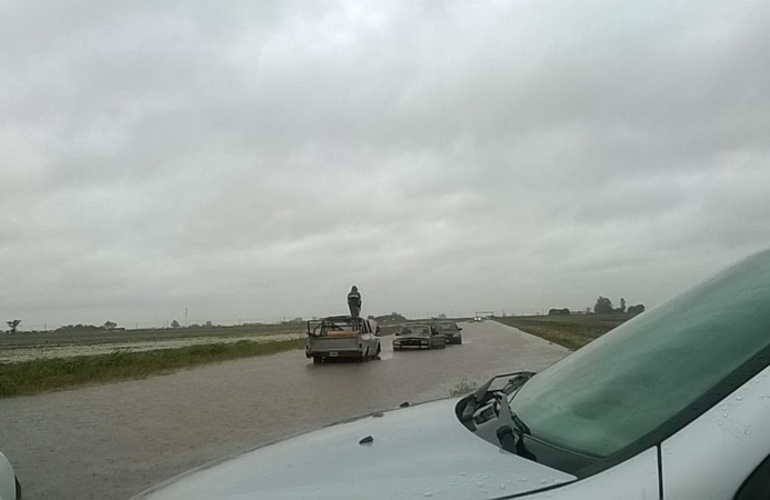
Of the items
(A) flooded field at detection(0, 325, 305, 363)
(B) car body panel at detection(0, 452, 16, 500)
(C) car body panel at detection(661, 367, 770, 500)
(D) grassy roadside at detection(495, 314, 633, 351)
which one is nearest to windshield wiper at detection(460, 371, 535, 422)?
(D) grassy roadside at detection(495, 314, 633, 351)

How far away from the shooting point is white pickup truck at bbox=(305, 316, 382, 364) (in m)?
27.9

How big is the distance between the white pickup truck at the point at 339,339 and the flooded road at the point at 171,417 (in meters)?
3.70

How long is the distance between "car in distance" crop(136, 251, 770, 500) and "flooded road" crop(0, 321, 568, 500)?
2.84 m

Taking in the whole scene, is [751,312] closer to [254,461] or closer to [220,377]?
[254,461]

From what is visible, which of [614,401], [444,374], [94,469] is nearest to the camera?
[614,401]

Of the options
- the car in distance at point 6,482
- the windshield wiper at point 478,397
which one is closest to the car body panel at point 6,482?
the car in distance at point 6,482

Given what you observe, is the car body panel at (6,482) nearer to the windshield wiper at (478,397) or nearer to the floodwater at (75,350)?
the windshield wiper at (478,397)

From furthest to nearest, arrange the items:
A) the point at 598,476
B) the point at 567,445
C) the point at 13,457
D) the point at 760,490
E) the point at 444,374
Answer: the point at 444,374 → the point at 13,457 → the point at 567,445 → the point at 598,476 → the point at 760,490

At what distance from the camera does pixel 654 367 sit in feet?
6.68

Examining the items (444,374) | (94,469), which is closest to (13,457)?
(94,469)

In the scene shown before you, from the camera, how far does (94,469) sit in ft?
28.5

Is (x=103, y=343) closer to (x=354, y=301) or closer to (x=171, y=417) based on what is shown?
(x=354, y=301)

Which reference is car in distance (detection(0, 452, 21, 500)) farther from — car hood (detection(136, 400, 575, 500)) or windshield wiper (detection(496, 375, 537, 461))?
windshield wiper (detection(496, 375, 537, 461))

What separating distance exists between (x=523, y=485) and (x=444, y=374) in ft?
64.4
